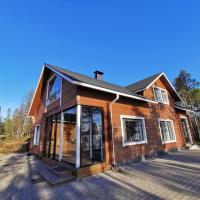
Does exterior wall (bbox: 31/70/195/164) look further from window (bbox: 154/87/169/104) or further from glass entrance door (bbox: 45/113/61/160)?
window (bbox: 154/87/169/104)

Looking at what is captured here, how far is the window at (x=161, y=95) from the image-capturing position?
11173 millimetres

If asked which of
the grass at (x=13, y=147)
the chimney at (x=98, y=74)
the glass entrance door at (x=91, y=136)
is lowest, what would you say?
the grass at (x=13, y=147)

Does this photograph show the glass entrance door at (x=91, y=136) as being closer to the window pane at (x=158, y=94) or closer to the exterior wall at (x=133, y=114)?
the exterior wall at (x=133, y=114)

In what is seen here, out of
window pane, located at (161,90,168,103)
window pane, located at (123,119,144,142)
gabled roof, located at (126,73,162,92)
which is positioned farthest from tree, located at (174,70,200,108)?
window pane, located at (123,119,144,142)

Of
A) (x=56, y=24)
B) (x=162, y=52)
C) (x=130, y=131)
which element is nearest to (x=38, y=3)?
(x=56, y=24)

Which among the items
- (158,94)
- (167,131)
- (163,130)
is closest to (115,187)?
(163,130)

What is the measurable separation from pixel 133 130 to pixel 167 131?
4.36 meters

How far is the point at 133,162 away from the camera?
23.4 ft

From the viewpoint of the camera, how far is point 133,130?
7.93 m

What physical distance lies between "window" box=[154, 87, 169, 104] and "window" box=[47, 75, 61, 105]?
24.5ft

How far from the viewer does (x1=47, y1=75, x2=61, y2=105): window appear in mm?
7987

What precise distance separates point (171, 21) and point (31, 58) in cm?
1148

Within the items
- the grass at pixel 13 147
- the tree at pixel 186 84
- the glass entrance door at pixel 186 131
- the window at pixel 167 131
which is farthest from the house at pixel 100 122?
the tree at pixel 186 84

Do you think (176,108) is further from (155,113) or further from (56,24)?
(56,24)
